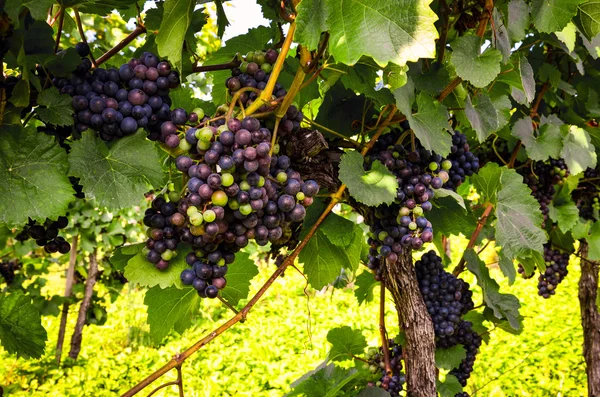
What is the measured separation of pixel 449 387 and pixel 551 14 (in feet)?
4.33

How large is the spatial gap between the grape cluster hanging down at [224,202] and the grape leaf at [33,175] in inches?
6.2

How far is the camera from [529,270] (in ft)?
6.59

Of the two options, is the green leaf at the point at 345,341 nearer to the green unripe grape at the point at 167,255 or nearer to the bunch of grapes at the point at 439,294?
the bunch of grapes at the point at 439,294

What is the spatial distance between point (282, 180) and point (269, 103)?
14 centimetres

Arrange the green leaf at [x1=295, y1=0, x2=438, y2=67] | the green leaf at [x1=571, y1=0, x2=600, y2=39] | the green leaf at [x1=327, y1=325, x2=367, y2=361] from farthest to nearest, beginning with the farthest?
the green leaf at [x1=327, y1=325, x2=367, y2=361] < the green leaf at [x1=571, y1=0, x2=600, y2=39] < the green leaf at [x1=295, y1=0, x2=438, y2=67]

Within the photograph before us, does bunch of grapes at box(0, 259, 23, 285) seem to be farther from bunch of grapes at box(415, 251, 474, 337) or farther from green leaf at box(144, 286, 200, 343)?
bunch of grapes at box(415, 251, 474, 337)

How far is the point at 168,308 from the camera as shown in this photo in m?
1.26

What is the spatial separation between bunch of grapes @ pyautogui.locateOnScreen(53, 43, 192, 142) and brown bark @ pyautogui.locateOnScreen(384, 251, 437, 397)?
0.85 metres

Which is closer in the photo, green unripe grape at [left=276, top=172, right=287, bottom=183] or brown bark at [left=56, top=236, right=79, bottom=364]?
green unripe grape at [left=276, top=172, right=287, bottom=183]

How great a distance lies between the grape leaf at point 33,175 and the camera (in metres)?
0.84

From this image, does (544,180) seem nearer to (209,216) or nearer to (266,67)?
(266,67)

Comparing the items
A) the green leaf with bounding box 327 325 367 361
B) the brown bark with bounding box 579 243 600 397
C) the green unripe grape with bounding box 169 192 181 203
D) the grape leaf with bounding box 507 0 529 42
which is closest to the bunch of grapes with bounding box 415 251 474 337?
the green leaf with bounding box 327 325 367 361

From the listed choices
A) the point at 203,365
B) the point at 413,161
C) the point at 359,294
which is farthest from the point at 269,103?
the point at 203,365

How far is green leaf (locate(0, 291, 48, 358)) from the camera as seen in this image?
108 centimetres
